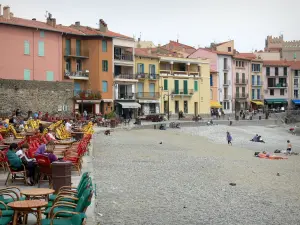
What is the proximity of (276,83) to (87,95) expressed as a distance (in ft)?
157

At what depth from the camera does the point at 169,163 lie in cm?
1980

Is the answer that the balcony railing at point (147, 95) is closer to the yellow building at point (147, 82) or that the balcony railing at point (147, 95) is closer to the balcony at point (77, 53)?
the yellow building at point (147, 82)

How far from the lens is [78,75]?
165 ft

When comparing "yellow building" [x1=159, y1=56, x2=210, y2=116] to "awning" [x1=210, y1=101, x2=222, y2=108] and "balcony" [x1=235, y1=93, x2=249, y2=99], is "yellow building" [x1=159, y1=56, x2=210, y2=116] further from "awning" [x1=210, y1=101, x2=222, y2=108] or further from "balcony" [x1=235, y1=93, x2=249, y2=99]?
"balcony" [x1=235, y1=93, x2=249, y2=99]

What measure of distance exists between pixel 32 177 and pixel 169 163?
9091 mm

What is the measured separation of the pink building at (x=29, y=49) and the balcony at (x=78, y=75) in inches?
43.7

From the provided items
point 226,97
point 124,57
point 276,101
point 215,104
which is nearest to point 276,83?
point 276,101

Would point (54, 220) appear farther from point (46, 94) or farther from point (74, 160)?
point (46, 94)

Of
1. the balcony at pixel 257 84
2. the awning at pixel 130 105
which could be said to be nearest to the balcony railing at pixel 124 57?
the awning at pixel 130 105

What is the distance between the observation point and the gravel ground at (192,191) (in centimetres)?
1037

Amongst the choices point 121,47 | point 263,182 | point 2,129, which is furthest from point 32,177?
point 121,47

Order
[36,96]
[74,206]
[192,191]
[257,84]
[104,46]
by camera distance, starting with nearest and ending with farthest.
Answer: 1. [74,206]
2. [192,191]
3. [36,96]
4. [104,46]
5. [257,84]

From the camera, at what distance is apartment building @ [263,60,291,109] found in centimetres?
8494

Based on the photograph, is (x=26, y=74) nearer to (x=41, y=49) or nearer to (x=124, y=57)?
(x=41, y=49)
